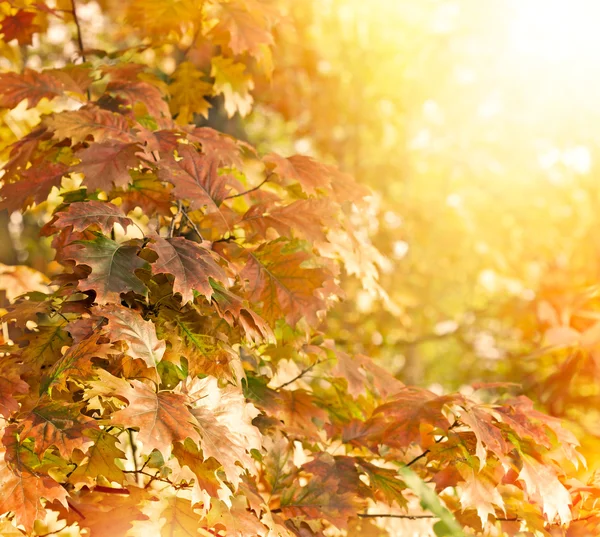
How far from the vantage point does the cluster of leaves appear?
1218mm

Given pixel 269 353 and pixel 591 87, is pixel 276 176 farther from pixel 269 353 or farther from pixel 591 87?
pixel 591 87

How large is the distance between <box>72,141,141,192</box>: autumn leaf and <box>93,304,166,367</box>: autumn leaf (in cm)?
42

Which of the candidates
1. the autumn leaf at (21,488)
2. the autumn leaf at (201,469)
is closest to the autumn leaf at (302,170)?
the autumn leaf at (201,469)

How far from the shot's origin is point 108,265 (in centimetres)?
129

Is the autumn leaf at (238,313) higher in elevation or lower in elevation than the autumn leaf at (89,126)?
lower

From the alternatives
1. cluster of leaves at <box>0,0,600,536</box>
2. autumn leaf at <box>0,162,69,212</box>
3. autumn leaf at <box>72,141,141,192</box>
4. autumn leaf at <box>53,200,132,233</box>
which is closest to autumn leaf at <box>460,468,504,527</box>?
cluster of leaves at <box>0,0,600,536</box>

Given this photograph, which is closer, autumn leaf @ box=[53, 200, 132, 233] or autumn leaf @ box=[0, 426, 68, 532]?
autumn leaf @ box=[0, 426, 68, 532]

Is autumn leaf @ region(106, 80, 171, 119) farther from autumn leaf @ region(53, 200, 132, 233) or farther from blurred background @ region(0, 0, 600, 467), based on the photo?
blurred background @ region(0, 0, 600, 467)

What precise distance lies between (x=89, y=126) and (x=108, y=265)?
0.54 meters

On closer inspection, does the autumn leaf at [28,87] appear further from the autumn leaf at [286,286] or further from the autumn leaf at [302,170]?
the autumn leaf at [286,286]

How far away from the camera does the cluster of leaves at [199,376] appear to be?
1218 mm

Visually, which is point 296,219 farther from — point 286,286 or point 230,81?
point 230,81

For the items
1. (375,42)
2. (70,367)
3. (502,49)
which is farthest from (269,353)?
(502,49)

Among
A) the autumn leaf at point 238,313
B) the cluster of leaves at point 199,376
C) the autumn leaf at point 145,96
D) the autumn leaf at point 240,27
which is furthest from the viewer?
the autumn leaf at point 240,27
